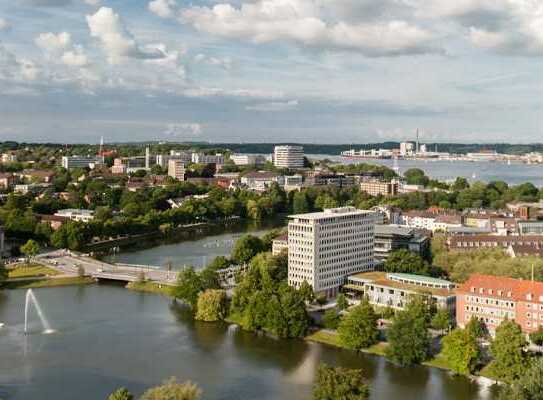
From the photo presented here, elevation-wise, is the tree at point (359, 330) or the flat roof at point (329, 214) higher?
the flat roof at point (329, 214)

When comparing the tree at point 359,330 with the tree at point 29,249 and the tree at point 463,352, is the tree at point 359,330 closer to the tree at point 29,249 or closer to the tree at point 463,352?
the tree at point 463,352

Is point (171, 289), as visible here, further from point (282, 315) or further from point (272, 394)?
point (272, 394)

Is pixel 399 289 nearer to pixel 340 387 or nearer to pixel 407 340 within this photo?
pixel 407 340

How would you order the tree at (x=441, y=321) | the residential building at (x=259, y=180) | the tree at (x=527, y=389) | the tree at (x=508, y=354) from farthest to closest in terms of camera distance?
the residential building at (x=259, y=180)
the tree at (x=441, y=321)
the tree at (x=508, y=354)
the tree at (x=527, y=389)

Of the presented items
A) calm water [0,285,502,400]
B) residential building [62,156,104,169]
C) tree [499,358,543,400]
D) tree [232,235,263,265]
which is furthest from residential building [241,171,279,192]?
tree [499,358,543,400]

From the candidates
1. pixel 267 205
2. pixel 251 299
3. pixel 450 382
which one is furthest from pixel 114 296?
pixel 267 205

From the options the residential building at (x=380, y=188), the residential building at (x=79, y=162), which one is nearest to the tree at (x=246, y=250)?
the residential building at (x=380, y=188)

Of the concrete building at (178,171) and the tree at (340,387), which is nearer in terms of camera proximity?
the tree at (340,387)
